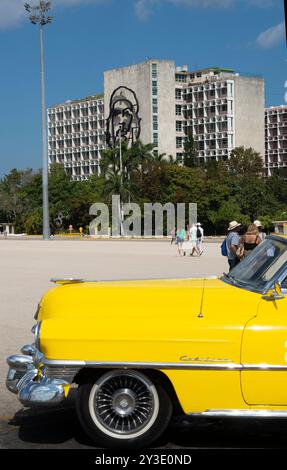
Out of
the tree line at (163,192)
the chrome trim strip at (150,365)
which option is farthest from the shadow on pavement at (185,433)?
the tree line at (163,192)

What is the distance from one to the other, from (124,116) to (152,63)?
12.1 m

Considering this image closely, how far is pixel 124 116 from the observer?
13712 cm

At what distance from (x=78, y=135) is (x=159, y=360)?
175064 mm

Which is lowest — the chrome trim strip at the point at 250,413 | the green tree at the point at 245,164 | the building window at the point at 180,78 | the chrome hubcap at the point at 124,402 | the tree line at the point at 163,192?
the chrome trim strip at the point at 250,413

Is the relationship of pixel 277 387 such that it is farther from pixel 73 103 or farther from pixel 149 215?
pixel 73 103

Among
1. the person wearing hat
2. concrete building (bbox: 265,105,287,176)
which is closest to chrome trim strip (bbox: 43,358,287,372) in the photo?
the person wearing hat

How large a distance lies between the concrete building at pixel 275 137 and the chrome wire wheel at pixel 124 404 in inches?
6503

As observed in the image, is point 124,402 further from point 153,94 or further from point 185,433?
point 153,94

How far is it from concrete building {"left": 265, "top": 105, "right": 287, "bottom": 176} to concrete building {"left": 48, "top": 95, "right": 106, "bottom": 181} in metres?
37.3

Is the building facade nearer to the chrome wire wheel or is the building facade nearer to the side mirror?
the side mirror

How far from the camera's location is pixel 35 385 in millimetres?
5496

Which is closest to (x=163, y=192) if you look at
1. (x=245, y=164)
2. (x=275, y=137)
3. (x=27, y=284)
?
(x=245, y=164)

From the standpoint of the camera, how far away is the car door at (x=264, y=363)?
17.5ft

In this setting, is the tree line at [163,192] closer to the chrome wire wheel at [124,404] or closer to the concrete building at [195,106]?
the concrete building at [195,106]
